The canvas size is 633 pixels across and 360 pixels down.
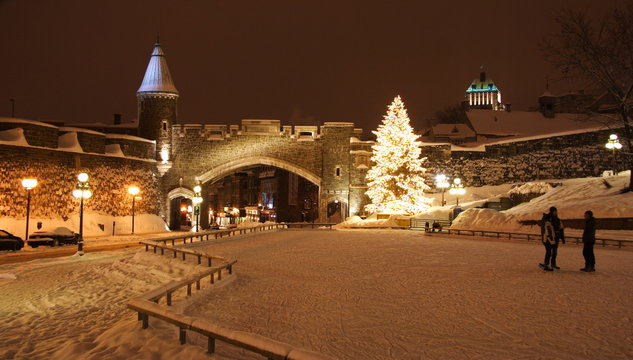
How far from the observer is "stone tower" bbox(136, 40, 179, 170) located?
38.0 m

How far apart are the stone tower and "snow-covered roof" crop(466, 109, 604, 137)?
35.3 m

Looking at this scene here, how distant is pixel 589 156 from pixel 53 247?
96.0 feet

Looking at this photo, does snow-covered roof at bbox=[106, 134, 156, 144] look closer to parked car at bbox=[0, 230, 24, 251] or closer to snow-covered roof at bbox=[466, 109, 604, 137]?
parked car at bbox=[0, 230, 24, 251]

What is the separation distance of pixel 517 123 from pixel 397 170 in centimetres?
3281

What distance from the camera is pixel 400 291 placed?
30.1 feet

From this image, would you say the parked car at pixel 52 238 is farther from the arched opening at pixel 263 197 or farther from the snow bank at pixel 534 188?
the snow bank at pixel 534 188

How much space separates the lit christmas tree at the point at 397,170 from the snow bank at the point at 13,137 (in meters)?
20.0

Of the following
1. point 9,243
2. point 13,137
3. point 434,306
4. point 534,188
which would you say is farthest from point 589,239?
point 13,137

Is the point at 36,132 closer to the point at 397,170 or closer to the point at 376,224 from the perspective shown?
the point at 376,224

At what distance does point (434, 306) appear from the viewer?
794 cm

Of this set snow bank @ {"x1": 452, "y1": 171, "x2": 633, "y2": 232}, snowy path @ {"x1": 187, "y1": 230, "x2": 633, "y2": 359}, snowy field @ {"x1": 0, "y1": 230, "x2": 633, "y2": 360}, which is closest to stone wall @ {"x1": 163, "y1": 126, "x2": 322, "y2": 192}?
snow bank @ {"x1": 452, "y1": 171, "x2": 633, "y2": 232}

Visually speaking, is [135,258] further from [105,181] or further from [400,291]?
[105,181]

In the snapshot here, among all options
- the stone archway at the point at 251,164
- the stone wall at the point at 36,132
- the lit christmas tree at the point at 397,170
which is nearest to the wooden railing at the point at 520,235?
the lit christmas tree at the point at 397,170

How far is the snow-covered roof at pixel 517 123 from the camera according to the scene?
5703 centimetres
